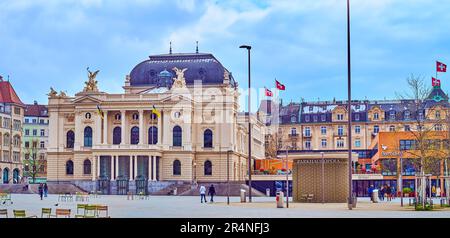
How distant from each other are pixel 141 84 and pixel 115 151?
55.9 ft

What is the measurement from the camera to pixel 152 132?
110 metres

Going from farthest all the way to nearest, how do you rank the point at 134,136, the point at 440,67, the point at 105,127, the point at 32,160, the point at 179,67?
the point at 32,160 < the point at 179,67 < the point at 134,136 < the point at 105,127 < the point at 440,67

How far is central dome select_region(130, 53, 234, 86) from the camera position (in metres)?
117

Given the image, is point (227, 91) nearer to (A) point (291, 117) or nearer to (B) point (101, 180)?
(B) point (101, 180)

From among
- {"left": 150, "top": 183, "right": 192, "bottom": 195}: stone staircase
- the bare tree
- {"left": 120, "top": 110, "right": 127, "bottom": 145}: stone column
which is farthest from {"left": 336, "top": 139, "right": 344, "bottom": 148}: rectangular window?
the bare tree

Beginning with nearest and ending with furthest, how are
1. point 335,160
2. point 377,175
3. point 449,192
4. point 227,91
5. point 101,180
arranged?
point 449,192, point 335,160, point 377,175, point 101,180, point 227,91

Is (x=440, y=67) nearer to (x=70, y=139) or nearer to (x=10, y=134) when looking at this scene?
(x=70, y=139)

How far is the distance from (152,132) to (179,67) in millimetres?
13572

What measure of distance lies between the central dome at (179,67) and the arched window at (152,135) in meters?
9.91

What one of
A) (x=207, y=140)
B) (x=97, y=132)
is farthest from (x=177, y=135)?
(x=97, y=132)

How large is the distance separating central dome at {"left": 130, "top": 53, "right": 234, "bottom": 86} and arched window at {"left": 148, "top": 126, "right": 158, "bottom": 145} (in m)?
9.91

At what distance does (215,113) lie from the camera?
11044cm

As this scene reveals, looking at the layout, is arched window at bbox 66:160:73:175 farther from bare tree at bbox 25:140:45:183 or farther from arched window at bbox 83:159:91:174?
bare tree at bbox 25:140:45:183
